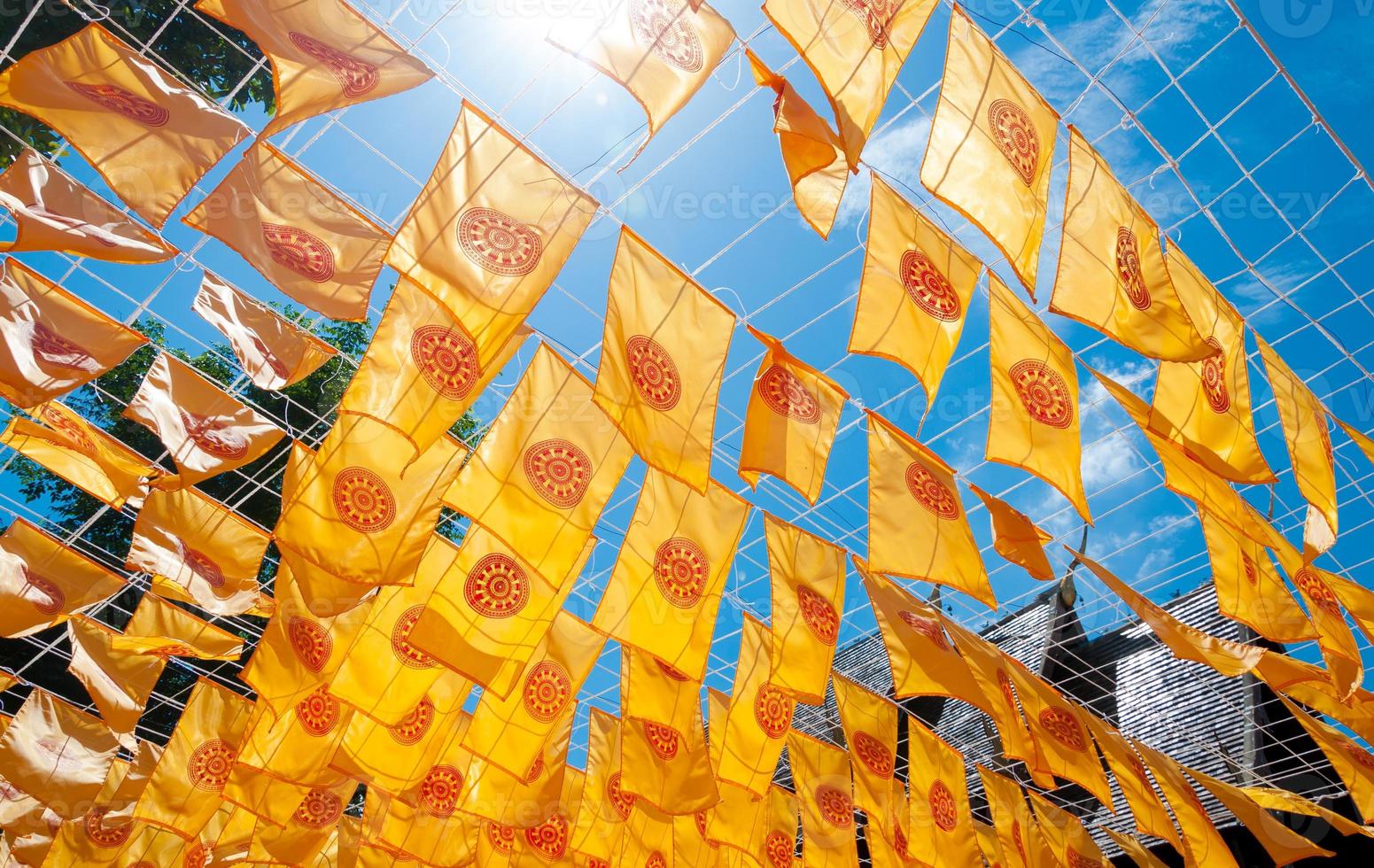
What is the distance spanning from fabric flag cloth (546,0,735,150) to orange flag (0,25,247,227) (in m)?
1.68

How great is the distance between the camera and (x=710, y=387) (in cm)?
482

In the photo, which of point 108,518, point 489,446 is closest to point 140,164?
point 489,446

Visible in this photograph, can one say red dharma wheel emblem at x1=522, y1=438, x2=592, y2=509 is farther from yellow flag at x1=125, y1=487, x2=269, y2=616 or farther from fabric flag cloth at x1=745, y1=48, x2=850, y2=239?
yellow flag at x1=125, y1=487, x2=269, y2=616

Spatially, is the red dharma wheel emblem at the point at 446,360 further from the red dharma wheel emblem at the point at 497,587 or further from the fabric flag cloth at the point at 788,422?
the red dharma wheel emblem at the point at 497,587

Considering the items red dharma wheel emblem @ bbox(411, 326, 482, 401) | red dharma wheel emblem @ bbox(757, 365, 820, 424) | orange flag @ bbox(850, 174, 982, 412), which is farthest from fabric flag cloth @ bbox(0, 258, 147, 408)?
orange flag @ bbox(850, 174, 982, 412)

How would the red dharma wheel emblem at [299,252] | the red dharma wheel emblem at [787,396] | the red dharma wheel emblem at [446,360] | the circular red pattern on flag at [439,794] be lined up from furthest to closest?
the circular red pattern on flag at [439,794] → the red dharma wheel emblem at [787,396] → the red dharma wheel emblem at [446,360] → the red dharma wheel emblem at [299,252]

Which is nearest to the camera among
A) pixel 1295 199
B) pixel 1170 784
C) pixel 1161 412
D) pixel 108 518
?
pixel 1161 412

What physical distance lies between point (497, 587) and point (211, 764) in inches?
146

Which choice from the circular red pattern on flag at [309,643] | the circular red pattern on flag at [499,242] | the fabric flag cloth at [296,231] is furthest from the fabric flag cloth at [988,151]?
the circular red pattern on flag at [309,643]

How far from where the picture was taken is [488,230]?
163 inches

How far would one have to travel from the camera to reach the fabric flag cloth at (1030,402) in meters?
4.83

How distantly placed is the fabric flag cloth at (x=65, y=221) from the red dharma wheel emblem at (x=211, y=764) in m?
4.69

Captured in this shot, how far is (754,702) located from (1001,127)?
4073 mm

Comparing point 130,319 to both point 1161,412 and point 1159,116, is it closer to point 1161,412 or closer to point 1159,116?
point 1161,412
